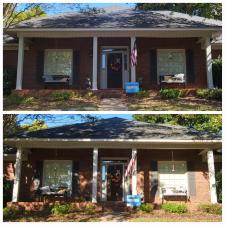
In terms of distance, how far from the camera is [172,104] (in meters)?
13.1

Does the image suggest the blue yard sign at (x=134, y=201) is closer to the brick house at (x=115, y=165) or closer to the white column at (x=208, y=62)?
the brick house at (x=115, y=165)

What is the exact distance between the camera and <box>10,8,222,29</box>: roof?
1539cm

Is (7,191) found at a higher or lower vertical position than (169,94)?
lower

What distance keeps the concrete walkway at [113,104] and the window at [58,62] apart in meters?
3.63

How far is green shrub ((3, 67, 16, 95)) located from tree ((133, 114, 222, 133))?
1096 centimetres

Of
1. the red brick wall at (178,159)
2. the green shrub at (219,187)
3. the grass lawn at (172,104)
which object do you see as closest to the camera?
the grass lawn at (172,104)

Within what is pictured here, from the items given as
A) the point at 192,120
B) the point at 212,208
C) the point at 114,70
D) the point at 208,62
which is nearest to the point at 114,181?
the point at 212,208

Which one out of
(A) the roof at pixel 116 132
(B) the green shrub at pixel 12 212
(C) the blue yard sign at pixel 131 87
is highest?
(C) the blue yard sign at pixel 131 87

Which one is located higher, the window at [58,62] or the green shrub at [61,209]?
the window at [58,62]

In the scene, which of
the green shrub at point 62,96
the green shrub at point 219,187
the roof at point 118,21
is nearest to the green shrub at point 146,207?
the green shrub at point 219,187

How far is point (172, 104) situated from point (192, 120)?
12.5 metres

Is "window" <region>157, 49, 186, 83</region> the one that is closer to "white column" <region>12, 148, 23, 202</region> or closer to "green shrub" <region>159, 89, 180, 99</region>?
"green shrub" <region>159, 89, 180, 99</region>

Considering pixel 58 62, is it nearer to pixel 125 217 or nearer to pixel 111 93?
pixel 111 93

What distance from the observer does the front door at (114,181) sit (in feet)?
52.0
